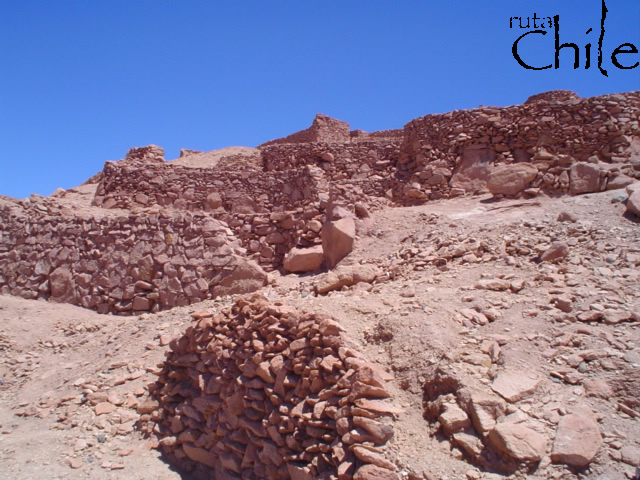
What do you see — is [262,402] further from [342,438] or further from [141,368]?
[141,368]

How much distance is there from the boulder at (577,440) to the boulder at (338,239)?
5.06m

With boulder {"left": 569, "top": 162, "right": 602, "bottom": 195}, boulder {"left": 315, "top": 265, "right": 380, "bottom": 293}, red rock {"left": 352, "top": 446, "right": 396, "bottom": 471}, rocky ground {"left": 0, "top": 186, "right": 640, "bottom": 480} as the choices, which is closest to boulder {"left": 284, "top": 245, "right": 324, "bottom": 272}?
rocky ground {"left": 0, "top": 186, "right": 640, "bottom": 480}

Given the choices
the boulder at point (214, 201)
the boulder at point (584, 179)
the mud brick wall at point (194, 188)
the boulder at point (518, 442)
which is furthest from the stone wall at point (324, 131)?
the boulder at point (518, 442)

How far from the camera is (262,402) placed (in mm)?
4574

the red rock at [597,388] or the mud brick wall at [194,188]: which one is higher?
the mud brick wall at [194,188]

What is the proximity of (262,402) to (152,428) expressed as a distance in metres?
1.59

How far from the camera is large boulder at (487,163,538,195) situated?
9.11 meters

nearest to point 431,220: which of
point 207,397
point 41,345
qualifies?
point 207,397

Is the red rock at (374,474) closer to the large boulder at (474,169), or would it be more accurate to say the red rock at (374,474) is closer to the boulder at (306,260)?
the boulder at (306,260)

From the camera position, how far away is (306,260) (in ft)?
27.9

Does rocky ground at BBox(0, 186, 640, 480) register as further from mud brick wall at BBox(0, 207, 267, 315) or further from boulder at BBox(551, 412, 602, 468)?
mud brick wall at BBox(0, 207, 267, 315)

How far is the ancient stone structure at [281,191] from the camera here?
26.8 feet

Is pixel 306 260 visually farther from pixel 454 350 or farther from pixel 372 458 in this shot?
pixel 372 458

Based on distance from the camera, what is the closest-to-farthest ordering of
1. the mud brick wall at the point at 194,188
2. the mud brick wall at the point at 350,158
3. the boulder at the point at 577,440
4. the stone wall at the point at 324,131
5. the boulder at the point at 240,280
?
the boulder at the point at 577,440
the boulder at the point at 240,280
the mud brick wall at the point at 194,188
the mud brick wall at the point at 350,158
the stone wall at the point at 324,131
